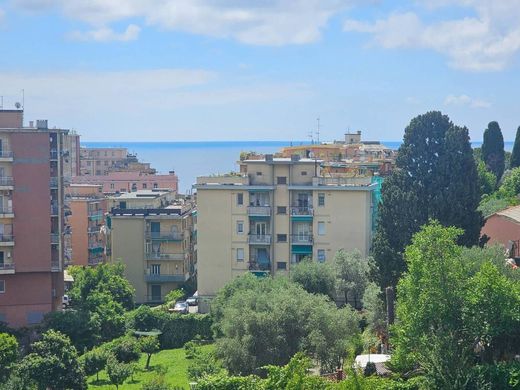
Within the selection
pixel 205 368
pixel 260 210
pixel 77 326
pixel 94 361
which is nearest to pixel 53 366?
pixel 205 368

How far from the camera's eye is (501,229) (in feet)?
142

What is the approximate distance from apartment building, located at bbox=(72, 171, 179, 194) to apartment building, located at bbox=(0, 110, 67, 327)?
5020 centimetres

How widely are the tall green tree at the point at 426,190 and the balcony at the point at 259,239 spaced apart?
42.4 ft

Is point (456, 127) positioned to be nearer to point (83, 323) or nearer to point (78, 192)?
point (83, 323)

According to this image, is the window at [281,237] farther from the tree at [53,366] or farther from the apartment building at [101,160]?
the apartment building at [101,160]

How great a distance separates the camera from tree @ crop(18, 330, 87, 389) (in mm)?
34625

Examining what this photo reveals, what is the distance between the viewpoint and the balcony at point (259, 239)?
5206 centimetres

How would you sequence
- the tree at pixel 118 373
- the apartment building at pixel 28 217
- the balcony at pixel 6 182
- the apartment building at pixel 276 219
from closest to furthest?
the tree at pixel 118 373 → the balcony at pixel 6 182 → the apartment building at pixel 28 217 → the apartment building at pixel 276 219

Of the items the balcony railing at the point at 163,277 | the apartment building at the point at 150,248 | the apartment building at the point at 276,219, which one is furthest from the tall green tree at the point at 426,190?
the balcony railing at the point at 163,277

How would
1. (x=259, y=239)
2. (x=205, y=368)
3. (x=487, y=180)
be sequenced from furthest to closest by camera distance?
(x=487, y=180)
(x=259, y=239)
(x=205, y=368)

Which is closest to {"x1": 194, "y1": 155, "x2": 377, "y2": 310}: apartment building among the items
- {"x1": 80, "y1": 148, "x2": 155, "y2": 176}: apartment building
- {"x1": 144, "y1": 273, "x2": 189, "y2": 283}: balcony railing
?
{"x1": 144, "y1": 273, "x2": 189, "y2": 283}: balcony railing

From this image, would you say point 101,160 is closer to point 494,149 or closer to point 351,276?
point 494,149

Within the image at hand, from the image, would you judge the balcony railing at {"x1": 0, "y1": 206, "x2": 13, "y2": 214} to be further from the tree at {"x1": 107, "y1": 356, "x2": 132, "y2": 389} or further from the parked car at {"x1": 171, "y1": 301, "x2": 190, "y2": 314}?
the tree at {"x1": 107, "y1": 356, "x2": 132, "y2": 389}

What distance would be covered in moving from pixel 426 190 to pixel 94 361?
16345 millimetres
